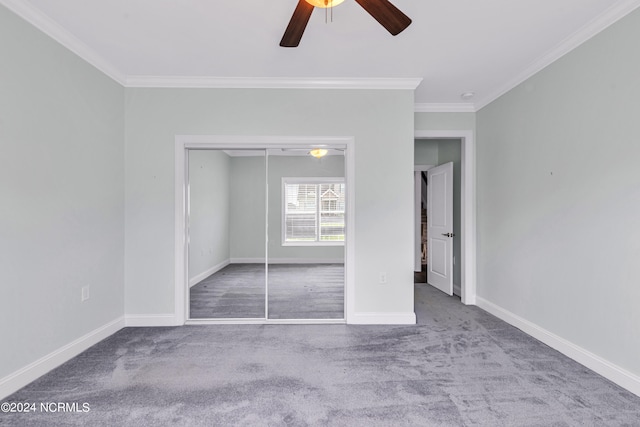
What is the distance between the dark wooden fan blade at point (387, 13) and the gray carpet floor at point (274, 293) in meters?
2.79

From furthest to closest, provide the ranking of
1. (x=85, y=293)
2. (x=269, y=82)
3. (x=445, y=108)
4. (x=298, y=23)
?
(x=445, y=108), (x=269, y=82), (x=85, y=293), (x=298, y=23)

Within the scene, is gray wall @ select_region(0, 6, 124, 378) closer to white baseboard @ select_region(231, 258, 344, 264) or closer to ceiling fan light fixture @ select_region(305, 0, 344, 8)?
ceiling fan light fixture @ select_region(305, 0, 344, 8)

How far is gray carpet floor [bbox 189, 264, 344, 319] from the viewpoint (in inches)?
137


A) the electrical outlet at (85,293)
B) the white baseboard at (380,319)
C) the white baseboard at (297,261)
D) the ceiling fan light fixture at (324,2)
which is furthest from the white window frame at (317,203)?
the ceiling fan light fixture at (324,2)

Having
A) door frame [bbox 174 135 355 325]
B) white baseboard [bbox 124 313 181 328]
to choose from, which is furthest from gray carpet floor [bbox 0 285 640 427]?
door frame [bbox 174 135 355 325]

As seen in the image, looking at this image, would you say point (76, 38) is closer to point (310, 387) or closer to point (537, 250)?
point (310, 387)

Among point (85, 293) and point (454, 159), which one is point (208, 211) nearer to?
point (85, 293)

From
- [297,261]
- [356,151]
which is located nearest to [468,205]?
[356,151]

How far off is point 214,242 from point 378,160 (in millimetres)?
3044

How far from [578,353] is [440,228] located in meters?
2.29

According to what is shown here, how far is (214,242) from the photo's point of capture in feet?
16.0

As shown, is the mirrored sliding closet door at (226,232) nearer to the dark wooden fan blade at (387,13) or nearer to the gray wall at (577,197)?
the dark wooden fan blade at (387,13)

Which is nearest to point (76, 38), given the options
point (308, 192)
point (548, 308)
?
point (308, 192)

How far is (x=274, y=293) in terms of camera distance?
4.16 m
